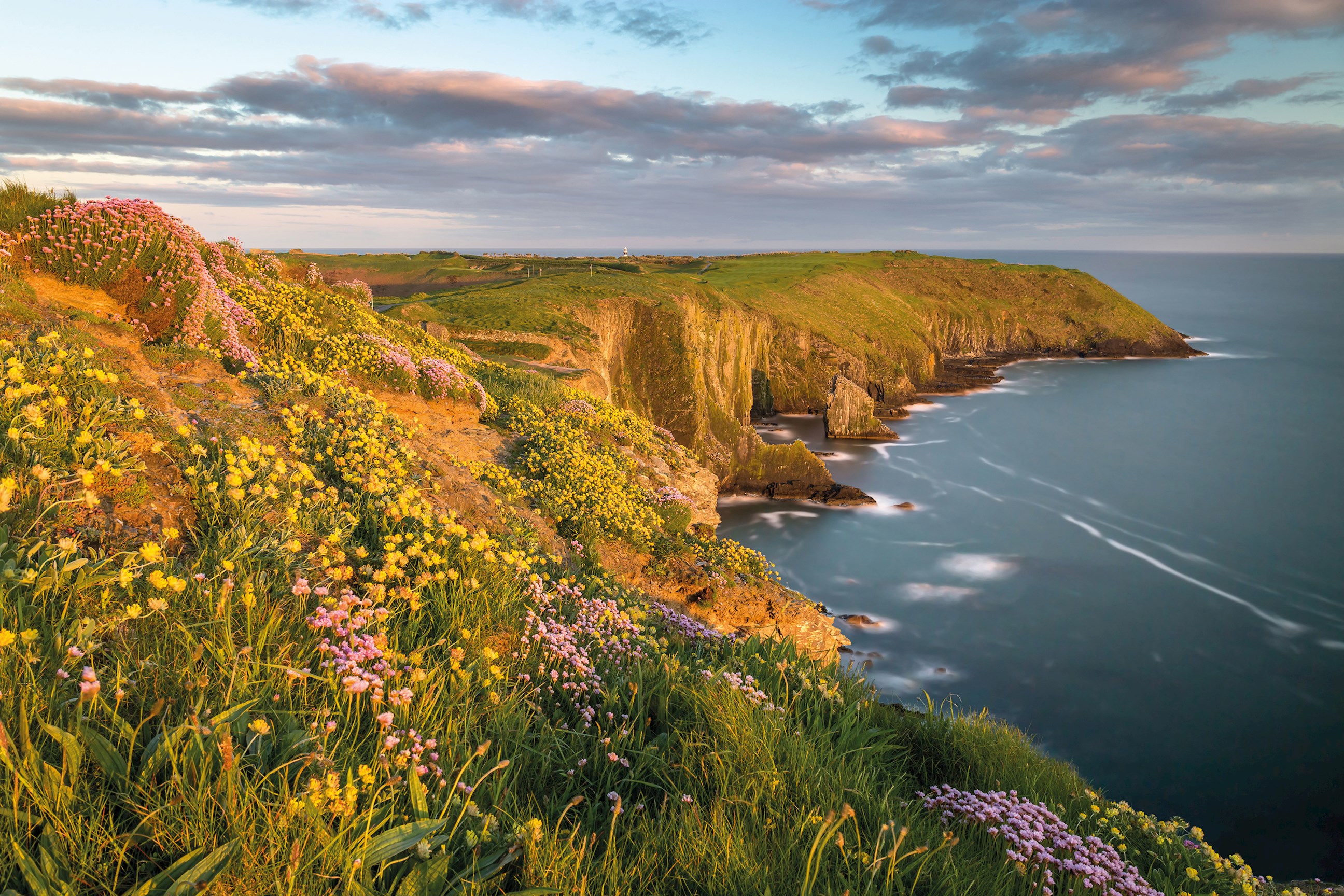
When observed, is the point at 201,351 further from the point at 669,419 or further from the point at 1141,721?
the point at 669,419

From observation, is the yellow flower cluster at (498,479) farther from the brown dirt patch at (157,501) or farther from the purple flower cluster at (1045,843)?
the purple flower cluster at (1045,843)

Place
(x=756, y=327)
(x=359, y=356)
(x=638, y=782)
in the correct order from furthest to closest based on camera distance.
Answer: (x=756, y=327) < (x=359, y=356) < (x=638, y=782)

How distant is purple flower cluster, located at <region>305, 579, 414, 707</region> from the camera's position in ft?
9.92

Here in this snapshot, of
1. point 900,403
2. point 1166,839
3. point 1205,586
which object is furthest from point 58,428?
point 900,403

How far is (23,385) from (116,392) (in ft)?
4.36

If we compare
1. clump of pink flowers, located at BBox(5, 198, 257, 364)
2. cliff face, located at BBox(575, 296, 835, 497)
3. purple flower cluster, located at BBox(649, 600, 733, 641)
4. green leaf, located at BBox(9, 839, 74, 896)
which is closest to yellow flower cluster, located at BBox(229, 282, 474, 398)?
clump of pink flowers, located at BBox(5, 198, 257, 364)

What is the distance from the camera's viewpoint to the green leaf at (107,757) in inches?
93.2

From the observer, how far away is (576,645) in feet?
16.0

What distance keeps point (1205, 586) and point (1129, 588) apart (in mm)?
4071

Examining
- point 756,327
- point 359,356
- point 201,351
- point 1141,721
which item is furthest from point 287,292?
point 756,327

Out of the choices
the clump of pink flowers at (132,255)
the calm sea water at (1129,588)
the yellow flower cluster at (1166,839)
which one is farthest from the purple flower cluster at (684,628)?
the calm sea water at (1129,588)

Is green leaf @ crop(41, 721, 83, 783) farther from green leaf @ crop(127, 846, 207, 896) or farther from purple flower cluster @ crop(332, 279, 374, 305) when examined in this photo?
purple flower cluster @ crop(332, 279, 374, 305)

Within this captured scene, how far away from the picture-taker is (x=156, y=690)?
2832mm

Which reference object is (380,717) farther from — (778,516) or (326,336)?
(778,516)
